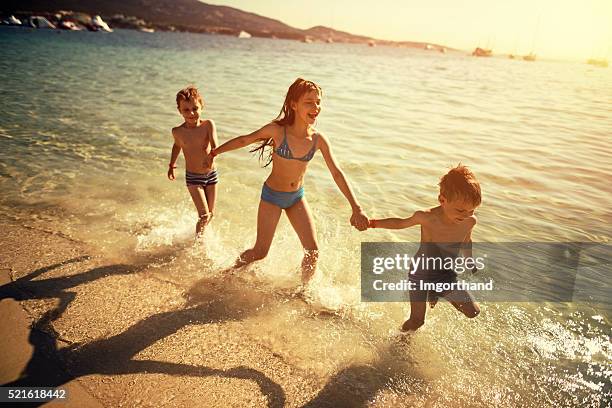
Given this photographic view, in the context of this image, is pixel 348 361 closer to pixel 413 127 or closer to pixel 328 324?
pixel 328 324

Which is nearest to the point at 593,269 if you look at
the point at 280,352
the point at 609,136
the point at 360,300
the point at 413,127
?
the point at 360,300

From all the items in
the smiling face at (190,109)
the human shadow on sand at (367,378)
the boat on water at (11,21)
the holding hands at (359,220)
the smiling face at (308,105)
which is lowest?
the human shadow on sand at (367,378)

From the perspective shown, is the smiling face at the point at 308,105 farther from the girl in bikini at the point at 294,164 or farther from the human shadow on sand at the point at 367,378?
the human shadow on sand at the point at 367,378

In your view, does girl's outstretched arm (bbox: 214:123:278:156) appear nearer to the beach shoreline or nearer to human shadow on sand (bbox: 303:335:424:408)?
the beach shoreline

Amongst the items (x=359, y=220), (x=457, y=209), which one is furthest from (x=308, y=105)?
(x=457, y=209)

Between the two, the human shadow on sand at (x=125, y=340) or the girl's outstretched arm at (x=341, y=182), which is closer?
the human shadow on sand at (x=125, y=340)

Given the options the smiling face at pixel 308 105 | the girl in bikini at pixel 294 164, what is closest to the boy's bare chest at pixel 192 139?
the girl in bikini at pixel 294 164

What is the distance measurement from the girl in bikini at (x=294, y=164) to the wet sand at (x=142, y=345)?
0.66 meters

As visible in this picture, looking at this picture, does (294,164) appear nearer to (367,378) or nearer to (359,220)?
(359,220)

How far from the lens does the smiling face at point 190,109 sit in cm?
448

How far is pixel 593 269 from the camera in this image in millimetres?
4641

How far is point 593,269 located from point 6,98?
16.3 meters

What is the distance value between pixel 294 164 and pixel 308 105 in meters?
0.60

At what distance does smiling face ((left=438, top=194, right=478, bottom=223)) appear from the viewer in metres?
2.89
